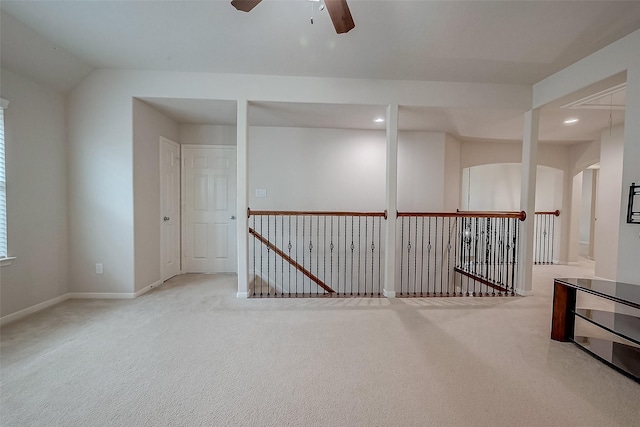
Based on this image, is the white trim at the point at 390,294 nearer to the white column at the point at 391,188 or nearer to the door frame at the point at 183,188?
the white column at the point at 391,188

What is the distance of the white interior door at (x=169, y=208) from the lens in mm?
3904

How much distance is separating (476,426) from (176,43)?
3.73 m

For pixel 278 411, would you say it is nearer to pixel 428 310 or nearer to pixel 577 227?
pixel 428 310

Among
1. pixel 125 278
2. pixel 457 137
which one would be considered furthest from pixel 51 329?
pixel 457 137

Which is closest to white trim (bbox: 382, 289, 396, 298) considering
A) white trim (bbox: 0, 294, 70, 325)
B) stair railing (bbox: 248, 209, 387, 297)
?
stair railing (bbox: 248, 209, 387, 297)

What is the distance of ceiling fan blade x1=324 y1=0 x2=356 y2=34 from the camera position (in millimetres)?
1671

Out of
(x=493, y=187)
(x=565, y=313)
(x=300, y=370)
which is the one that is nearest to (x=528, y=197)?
(x=565, y=313)

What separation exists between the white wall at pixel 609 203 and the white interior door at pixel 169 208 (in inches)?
273

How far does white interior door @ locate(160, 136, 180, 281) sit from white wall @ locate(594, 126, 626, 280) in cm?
693

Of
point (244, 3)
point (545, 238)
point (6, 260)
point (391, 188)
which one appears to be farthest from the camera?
point (545, 238)

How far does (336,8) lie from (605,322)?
2982mm

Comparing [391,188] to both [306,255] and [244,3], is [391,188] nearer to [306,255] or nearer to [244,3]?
[306,255]

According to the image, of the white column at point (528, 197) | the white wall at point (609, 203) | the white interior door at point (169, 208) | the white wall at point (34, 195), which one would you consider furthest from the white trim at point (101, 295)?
the white wall at point (609, 203)

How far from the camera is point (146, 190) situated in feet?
11.4
